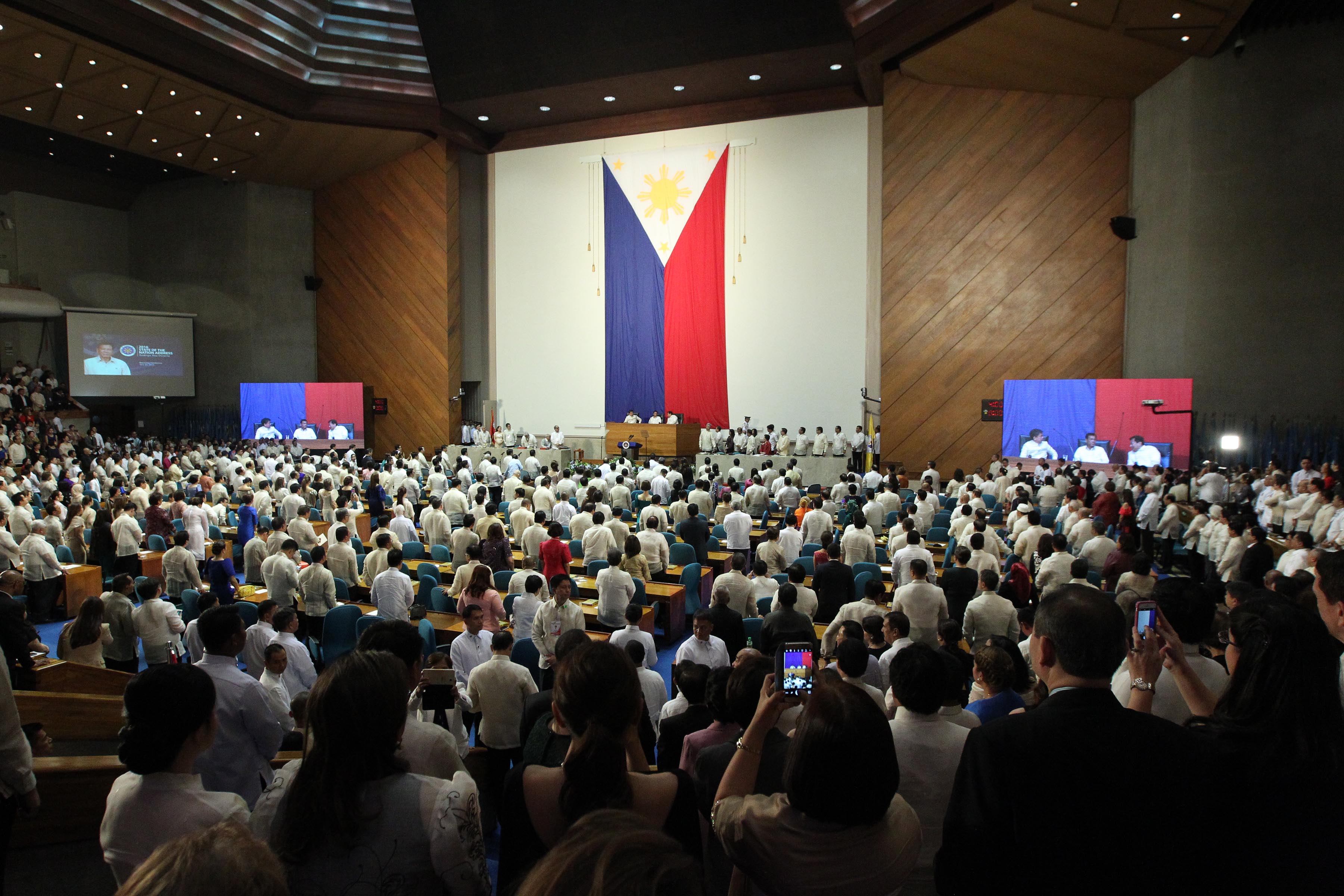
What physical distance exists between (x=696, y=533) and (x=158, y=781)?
709cm

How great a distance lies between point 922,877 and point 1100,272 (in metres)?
15.6

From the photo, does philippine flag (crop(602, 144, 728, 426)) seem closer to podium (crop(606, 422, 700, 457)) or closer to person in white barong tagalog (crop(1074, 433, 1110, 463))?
podium (crop(606, 422, 700, 457))

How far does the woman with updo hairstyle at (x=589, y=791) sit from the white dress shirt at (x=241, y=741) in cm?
183

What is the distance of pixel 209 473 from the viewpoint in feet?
46.3

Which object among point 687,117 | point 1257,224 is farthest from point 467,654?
point 687,117

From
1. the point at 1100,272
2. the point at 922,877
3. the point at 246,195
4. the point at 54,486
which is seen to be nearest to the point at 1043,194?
the point at 1100,272

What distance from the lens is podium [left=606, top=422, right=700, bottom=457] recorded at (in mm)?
17719

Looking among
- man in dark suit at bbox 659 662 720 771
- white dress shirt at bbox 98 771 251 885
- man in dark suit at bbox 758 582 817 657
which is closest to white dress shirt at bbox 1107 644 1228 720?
man in dark suit at bbox 659 662 720 771

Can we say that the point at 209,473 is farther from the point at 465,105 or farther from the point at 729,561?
the point at 729,561

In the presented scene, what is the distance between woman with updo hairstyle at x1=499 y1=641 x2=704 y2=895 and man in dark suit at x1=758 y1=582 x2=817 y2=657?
3.15 metres

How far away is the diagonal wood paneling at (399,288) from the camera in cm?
2031

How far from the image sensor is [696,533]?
28.9 feet

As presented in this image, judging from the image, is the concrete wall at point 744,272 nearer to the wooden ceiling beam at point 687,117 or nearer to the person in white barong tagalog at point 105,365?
the wooden ceiling beam at point 687,117

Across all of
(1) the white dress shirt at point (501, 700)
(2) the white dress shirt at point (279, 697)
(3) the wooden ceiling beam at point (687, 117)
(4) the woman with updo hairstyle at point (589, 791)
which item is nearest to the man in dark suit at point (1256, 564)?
(1) the white dress shirt at point (501, 700)
